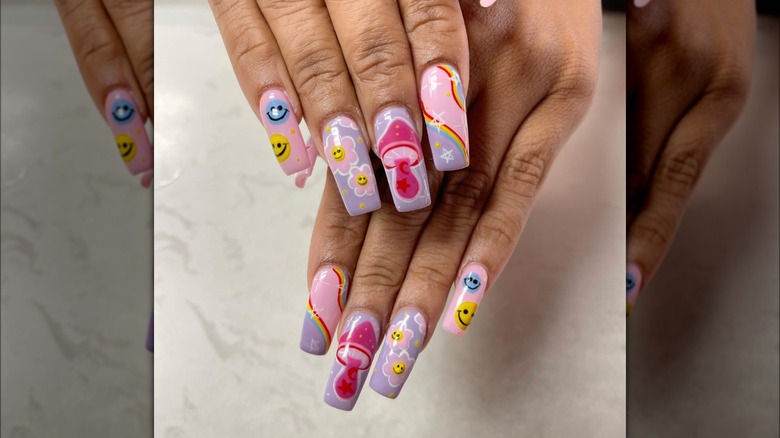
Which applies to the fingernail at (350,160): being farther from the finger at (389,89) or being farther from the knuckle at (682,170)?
the knuckle at (682,170)

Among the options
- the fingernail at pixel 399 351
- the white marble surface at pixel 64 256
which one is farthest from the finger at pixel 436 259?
the white marble surface at pixel 64 256

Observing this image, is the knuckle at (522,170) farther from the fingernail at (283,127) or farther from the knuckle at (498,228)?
the fingernail at (283,127)

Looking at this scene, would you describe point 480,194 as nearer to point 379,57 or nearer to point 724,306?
point 379,57

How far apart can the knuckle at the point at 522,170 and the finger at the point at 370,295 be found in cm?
6

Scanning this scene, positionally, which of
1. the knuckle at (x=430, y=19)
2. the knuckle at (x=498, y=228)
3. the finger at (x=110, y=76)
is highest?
the knuckle at (x=430, y=19)

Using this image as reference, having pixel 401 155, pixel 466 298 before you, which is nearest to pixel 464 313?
pixel 466 298

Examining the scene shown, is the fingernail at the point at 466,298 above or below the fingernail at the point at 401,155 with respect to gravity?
below

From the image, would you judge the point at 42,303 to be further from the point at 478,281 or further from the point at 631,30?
the point at 631,30

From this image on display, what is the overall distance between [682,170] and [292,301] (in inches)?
13.5

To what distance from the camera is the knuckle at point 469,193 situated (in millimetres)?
531

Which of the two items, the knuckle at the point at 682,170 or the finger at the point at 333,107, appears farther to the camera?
the knuckle at the point at 682,170

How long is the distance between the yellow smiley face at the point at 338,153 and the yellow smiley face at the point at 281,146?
1.6 inches

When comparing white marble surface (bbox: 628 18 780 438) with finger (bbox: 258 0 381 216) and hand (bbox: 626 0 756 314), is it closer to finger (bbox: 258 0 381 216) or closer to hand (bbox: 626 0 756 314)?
hand (bbox: 626 0 756 314)

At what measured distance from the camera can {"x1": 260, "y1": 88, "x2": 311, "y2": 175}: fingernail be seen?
19.6 inches
